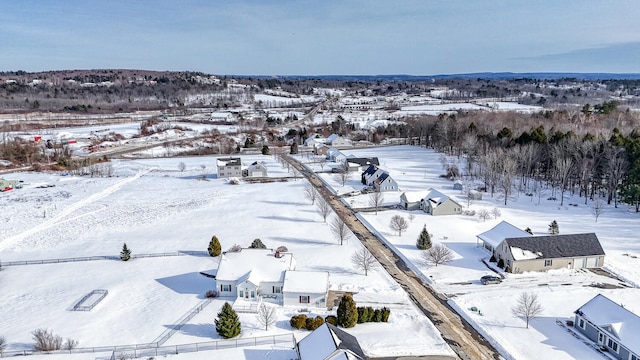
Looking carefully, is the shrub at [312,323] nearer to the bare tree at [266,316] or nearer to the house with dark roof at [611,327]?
the bare tree at [266,316]

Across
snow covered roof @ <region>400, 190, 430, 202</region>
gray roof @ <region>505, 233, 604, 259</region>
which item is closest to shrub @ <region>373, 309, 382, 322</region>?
gray roof @ <region>505, 233, 604, 259</region>

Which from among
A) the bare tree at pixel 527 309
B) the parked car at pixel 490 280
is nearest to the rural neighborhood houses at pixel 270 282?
the parked car at pixel 490 280

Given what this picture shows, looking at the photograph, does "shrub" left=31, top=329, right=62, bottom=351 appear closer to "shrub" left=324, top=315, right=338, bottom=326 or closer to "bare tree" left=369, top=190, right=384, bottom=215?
"shrub" left=324, top=315, right=338, bottom=326

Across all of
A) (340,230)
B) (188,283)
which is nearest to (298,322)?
(188,283)

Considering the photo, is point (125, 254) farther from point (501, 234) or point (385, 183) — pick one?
point (385, 183)

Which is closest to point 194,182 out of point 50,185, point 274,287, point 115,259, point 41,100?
point 50,185

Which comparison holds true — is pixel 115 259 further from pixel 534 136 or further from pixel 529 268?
pixel 534 136
